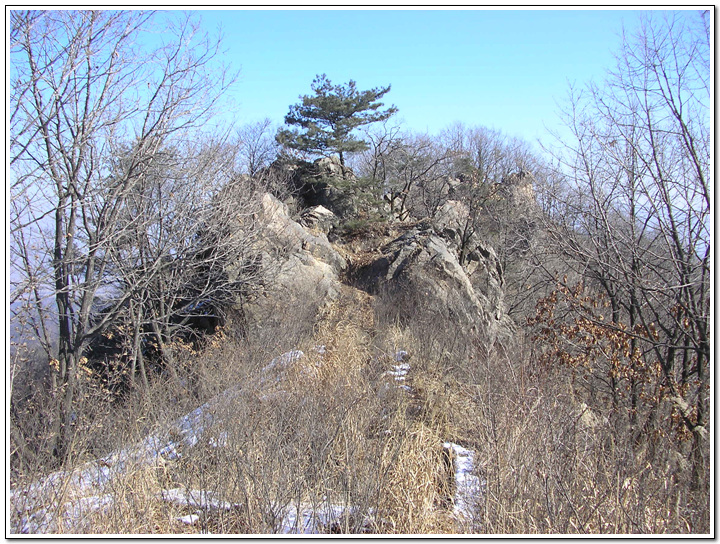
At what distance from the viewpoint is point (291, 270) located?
1273 centimetres

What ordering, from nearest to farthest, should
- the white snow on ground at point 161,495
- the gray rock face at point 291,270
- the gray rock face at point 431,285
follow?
the white snow on ground at point 161,495 < the gray rock face at point 431,285 < the gray rock face at point 291,270

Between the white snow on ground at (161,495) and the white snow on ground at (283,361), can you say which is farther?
the white snow on ground at (283,361)

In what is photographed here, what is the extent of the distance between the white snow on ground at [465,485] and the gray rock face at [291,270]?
6.49 metres

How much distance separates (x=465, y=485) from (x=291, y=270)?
903 centimetres

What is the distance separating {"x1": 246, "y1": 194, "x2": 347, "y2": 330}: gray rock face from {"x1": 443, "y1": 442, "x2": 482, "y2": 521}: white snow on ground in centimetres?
649

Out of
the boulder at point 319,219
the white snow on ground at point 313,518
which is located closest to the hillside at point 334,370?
the white snow on ground at point 313,518

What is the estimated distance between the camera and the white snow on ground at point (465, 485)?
385 cm

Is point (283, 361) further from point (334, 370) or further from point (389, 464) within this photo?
point (389, 464)

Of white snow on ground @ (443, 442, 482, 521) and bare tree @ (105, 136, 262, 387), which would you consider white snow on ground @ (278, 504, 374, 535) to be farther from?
bare tree @ (105, 136, 262, 387)

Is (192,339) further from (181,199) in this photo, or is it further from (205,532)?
(205,532)

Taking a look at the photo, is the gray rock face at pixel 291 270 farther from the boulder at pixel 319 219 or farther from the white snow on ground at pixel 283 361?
the boulder at pixel 319 219

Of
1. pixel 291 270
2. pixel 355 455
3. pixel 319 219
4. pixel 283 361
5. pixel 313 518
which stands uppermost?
pixel 319 219

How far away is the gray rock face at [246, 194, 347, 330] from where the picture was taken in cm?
1183

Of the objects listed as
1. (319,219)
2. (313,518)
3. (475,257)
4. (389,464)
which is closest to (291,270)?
(319,219)
